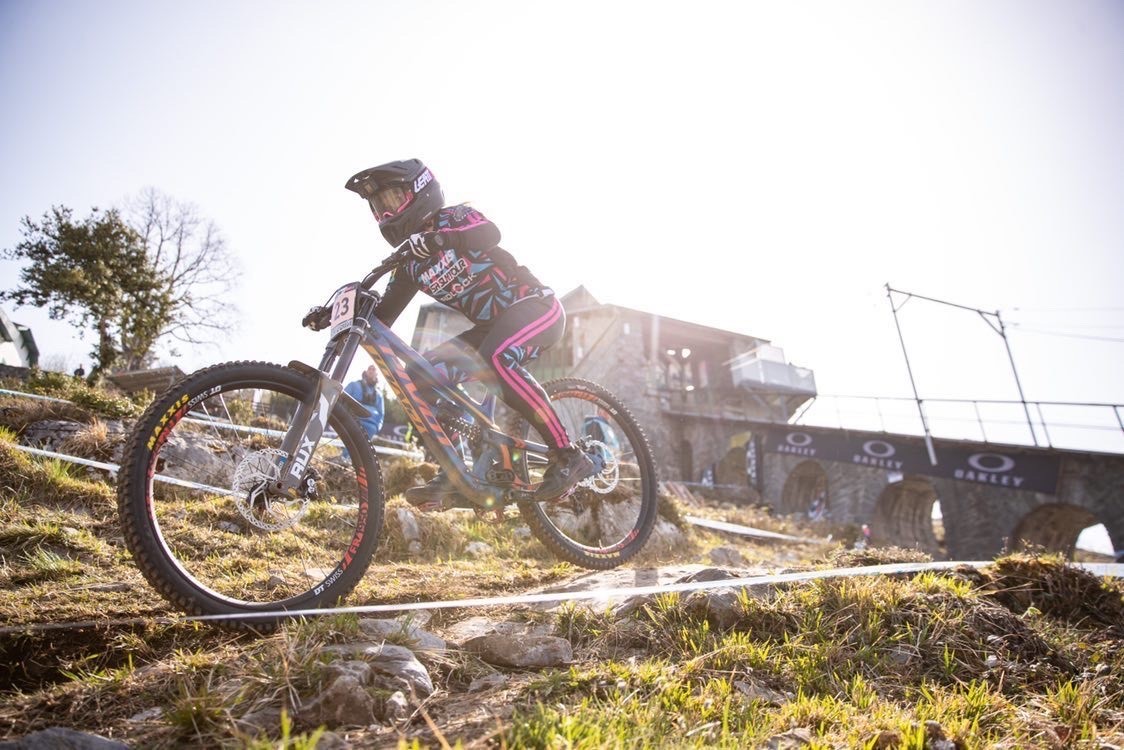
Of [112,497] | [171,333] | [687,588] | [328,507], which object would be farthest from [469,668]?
[171,333]

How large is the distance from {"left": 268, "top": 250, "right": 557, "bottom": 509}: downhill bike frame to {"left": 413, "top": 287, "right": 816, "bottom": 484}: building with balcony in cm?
2186

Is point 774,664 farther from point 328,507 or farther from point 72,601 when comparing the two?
point 328,507

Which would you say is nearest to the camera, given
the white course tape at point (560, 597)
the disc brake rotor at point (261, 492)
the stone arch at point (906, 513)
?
the white course tape at point (560, 597)

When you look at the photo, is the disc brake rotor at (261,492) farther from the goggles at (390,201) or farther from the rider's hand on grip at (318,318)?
the goggles at (390,201)

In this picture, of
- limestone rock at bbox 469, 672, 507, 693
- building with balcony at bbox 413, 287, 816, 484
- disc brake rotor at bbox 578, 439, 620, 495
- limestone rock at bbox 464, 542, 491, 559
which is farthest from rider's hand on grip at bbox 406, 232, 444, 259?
building with balcony at bbox 413, 287, 816, 484

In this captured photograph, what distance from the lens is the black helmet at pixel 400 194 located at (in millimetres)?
3176

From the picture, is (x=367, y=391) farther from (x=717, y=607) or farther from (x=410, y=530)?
(x=717, y=607)

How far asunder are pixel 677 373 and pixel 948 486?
15413mm

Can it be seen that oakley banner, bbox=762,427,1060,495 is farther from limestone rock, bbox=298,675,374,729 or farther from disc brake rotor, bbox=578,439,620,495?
limestone rock, bbox=298,675,374,729

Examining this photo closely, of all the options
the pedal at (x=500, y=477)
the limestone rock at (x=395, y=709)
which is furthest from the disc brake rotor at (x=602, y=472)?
the limestone rock at (x=395, y=709)

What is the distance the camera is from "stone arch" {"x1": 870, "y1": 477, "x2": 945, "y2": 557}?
19484 millimetres

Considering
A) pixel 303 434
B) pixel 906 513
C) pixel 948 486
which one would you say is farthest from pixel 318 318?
→ pixel 906 513

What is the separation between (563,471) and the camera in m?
3.39

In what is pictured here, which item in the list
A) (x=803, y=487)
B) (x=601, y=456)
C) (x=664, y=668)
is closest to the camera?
(x=664, y=668)
